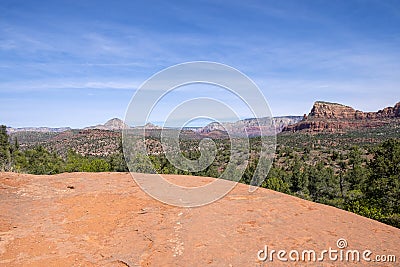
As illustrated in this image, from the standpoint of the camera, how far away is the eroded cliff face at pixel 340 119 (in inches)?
4902

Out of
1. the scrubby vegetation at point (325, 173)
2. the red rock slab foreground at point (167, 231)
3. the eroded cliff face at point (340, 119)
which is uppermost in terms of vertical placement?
the eroded cliff face at point (340, 119)

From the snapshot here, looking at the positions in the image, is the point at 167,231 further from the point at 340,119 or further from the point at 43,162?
the point at 340,119

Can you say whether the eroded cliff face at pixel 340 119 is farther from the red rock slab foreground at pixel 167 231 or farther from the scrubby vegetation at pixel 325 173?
the red rock slab foreground at pixel 167 231

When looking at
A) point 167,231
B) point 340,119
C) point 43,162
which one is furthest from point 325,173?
point 340,119

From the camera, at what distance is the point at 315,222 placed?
23.1 ft

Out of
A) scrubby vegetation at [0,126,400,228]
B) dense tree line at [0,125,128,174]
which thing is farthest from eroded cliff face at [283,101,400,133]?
dense tree line at [0,125,128,174]

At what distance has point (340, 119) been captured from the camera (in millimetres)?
148500

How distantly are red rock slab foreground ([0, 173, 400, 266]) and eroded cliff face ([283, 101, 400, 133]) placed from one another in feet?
387

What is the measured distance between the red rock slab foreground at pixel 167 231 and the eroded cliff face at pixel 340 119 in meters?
118


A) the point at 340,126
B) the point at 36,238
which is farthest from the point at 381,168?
the point at 340,126

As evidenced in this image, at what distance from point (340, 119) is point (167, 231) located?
516 ft

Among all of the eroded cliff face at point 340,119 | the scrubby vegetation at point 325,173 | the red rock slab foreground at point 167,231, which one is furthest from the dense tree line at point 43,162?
the eroded cliff face at point 340,119

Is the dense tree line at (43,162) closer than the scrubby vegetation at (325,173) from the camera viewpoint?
No

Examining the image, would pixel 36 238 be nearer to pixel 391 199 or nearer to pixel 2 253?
pixel 2 253
